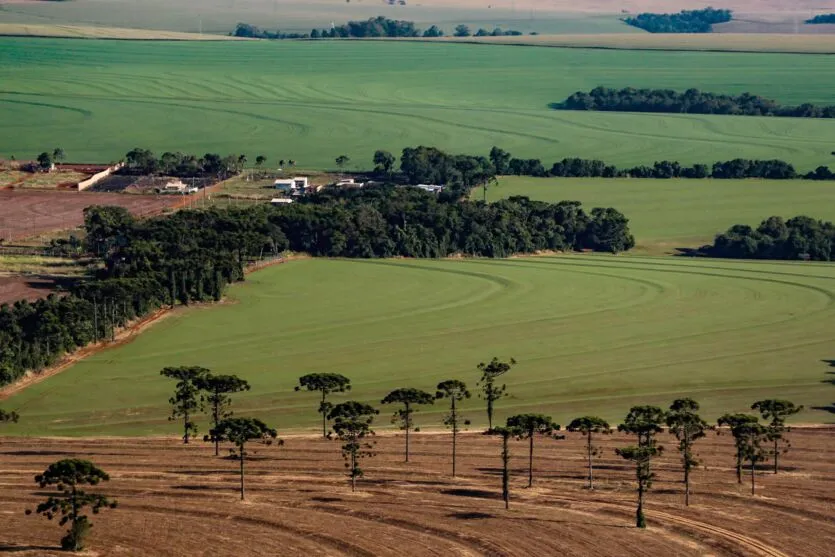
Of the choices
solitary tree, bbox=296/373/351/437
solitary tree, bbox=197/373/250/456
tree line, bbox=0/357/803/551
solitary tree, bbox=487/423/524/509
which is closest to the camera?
tree line, bbox=0/357/803/551

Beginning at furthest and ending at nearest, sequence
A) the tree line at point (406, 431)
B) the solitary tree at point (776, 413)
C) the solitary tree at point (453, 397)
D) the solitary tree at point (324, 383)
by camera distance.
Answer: the solitary tree at point (324, 383)
the solitary tree at point (453, 397)
the solitary tree at point (776, 413)
the tree line at point (406, 431)

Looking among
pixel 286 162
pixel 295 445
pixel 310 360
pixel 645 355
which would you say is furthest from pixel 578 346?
pixel 286 162

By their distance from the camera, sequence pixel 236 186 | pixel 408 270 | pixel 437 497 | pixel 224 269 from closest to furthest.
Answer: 1. pixel 437 497
2. pixel 224 269
3. pixel 408 270
4. pixel 236 186

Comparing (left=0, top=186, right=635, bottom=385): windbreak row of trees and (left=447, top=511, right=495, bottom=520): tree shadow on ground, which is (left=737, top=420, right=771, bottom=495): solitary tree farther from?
(left=0, top=186, right=635, bottom=385): windbreak row of trees

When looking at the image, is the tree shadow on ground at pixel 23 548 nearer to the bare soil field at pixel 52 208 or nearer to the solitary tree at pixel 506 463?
the solitary tree at pixel 506 463

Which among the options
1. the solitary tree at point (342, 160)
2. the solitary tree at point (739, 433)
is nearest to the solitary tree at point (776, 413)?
the solitary tree at point (739, 433)

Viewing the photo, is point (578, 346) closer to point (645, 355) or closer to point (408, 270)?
point (645, 355)

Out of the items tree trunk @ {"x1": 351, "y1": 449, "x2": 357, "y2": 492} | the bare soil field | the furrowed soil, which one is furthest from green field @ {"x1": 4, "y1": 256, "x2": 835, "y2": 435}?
the bare soil field
